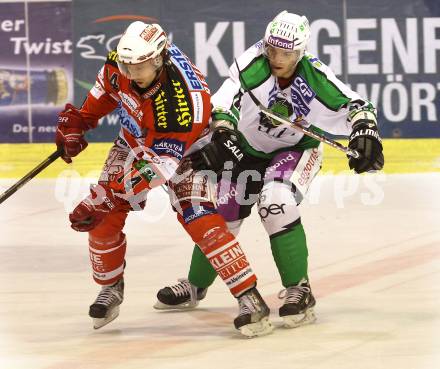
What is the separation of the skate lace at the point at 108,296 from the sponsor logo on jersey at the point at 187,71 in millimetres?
928

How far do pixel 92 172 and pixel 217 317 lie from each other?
4044 mm

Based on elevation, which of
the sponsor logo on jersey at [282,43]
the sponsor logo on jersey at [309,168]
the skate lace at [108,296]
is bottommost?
the skate lace at [108,296]

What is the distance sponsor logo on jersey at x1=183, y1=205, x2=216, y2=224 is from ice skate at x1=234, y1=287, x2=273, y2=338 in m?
0.36

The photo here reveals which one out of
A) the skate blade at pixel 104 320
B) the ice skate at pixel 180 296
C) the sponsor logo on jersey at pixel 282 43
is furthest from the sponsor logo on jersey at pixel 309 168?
the skate blade at pixel 104 320

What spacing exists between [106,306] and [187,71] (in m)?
1.01

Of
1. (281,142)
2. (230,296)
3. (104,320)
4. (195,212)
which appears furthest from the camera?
(230,296)

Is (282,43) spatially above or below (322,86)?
above

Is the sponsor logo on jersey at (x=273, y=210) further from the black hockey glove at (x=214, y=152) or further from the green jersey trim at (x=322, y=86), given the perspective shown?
the green jersey trim at (x=322, y=86)

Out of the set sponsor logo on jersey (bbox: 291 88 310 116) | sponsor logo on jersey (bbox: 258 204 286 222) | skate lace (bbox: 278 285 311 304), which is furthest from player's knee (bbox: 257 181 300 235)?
sponsor logo on jersey (bbox: 291 88 310 116)

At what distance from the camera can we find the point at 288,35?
5562 millimetres

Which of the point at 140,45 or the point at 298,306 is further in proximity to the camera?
the point at 298,306

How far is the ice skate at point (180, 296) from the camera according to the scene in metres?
5.96

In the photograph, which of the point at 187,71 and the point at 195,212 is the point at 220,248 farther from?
the point at 187,71

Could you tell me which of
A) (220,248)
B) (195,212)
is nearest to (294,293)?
(220,248)
